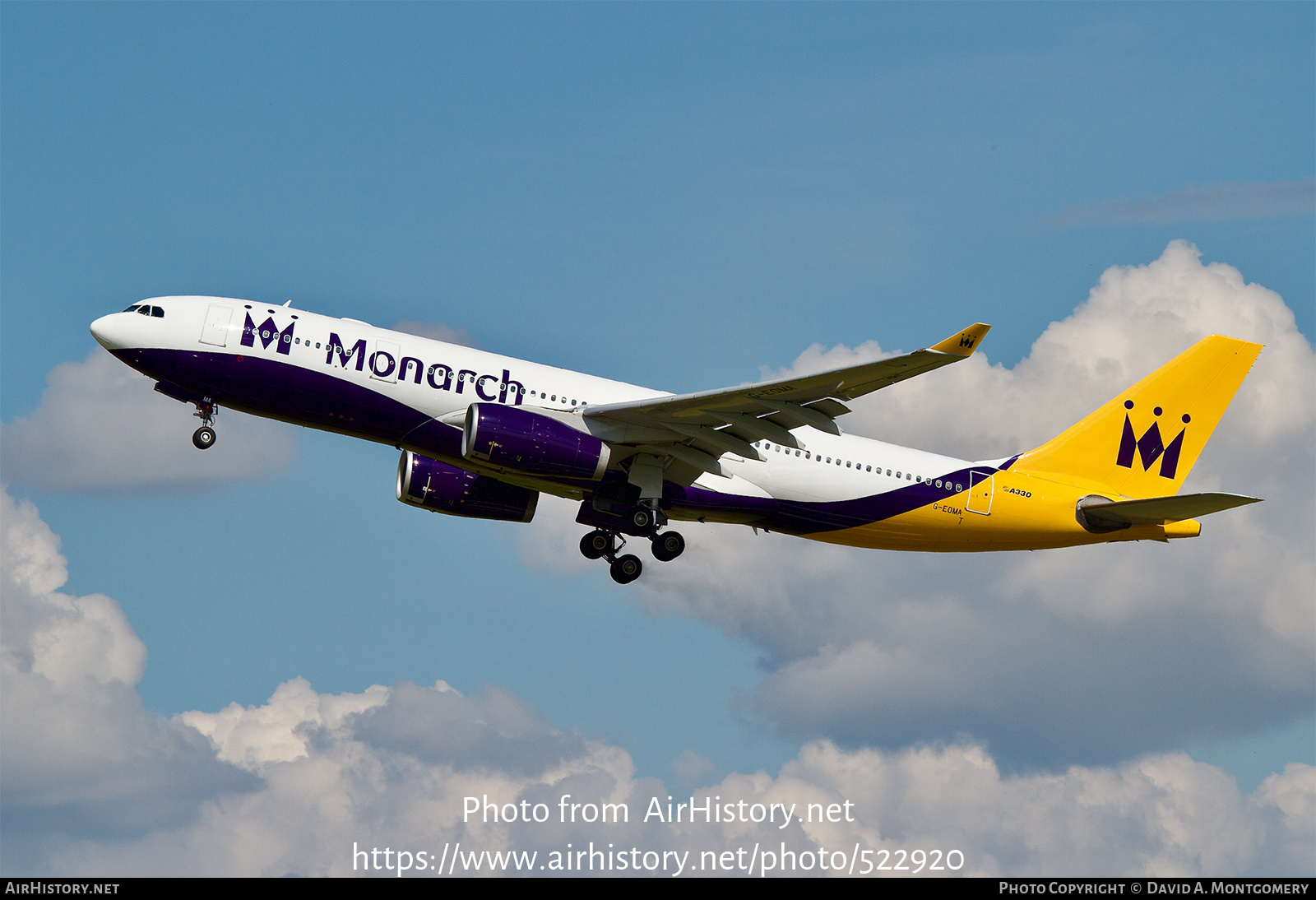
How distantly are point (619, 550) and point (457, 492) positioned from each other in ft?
17.1

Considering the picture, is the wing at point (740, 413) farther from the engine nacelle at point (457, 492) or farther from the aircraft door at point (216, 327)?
the aircraft door at point (216, 327)

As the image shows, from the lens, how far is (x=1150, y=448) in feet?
143

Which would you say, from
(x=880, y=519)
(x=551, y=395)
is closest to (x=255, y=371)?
(x=551, y=395)

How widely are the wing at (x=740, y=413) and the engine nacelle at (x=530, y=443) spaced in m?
0.72

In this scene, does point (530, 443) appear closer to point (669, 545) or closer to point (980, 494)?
point (669, 545)

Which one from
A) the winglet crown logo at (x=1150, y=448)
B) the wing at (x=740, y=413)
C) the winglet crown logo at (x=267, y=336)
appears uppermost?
the winglet crown logo at (x=1150, y=448)

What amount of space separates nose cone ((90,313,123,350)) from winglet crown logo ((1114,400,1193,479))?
2954 centimetres

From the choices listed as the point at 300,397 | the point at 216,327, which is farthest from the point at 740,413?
the point at 216,327

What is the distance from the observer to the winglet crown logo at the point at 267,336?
3559 centimetres

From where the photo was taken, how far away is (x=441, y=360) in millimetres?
36500

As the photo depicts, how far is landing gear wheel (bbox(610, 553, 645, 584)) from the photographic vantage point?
135 feet

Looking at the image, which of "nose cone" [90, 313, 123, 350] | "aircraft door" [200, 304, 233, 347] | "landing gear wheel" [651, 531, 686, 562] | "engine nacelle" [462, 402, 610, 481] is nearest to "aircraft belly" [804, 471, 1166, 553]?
"landing gear wheel" [651, 531, 686, 562]

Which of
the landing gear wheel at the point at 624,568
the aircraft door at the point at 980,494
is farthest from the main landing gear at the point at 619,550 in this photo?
the aircraft door at the point at 980,494
